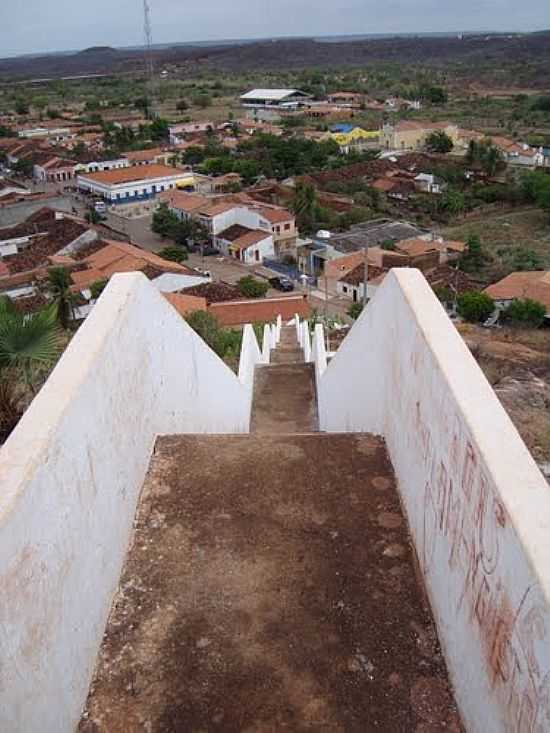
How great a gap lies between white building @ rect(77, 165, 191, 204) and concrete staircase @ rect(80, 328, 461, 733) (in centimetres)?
4690

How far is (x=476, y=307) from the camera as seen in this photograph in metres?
25.1

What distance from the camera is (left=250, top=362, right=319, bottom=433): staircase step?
909 centimetres

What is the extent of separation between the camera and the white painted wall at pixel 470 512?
1925mm

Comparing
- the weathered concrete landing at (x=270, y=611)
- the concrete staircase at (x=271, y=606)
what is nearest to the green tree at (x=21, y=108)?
the concrete staircase at (x=271, y=606)

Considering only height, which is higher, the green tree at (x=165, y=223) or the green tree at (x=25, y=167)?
the green tree at (x=25, y=167)

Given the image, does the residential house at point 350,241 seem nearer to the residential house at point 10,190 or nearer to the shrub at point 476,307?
the shrub at point 476,307

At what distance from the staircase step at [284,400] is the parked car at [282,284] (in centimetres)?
2206

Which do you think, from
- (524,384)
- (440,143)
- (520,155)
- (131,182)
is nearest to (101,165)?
(131,182)

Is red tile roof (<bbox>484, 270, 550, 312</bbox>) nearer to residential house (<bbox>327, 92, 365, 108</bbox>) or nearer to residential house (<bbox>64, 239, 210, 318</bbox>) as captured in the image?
residential house (<bbox>64, 239, 210, 318</bbox>)

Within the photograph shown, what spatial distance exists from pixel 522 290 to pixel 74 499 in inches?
1026

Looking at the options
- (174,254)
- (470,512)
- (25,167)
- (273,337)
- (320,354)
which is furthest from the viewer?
(25,167)

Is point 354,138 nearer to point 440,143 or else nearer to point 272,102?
point 440,143

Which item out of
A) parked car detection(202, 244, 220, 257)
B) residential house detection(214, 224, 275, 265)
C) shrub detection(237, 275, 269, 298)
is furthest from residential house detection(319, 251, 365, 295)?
parked car detection(202, 244, 220, 257)

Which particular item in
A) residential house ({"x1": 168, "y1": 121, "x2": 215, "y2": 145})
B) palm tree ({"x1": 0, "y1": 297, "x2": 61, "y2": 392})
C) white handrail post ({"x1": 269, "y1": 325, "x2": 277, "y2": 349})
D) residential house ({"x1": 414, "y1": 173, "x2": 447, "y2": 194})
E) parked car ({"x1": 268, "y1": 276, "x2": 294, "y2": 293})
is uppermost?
palm tree ({"x1": 0, "y1": 297, "x2": 61, "y2": 392})
